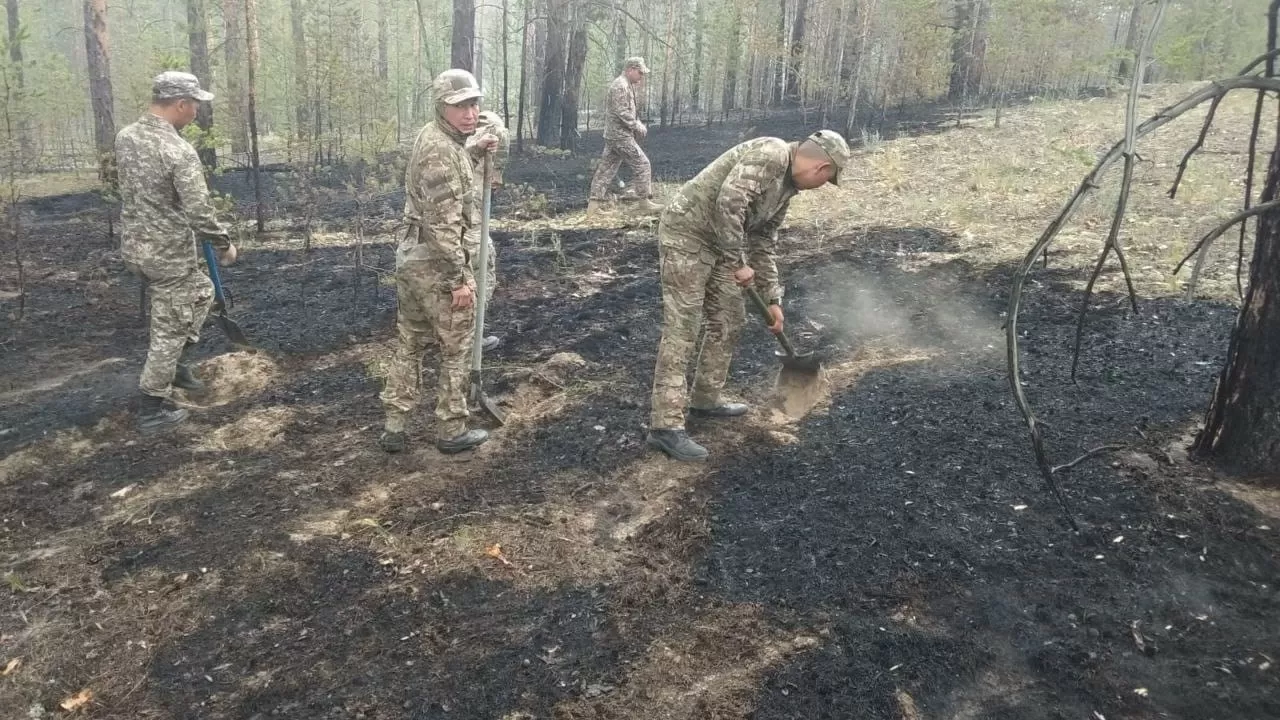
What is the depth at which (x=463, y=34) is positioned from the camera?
13859 mm

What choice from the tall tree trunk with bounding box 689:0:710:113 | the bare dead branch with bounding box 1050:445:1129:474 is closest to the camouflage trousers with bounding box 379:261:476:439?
the bare dead branch with bounding box 1050:445:1129:474

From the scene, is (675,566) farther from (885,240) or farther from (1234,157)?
(1234,157)

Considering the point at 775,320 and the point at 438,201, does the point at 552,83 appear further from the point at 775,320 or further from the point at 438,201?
the point at 775,320

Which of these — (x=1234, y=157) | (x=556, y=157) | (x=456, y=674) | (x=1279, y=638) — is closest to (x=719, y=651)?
(x=456, y=674)

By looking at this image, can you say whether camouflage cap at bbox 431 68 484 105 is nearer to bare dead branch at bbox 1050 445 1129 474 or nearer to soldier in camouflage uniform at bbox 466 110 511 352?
soldier in camouflage uniform at bbox 466 110 511 352

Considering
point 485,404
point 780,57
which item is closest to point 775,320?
point 485,404

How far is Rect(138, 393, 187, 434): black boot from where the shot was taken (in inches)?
188

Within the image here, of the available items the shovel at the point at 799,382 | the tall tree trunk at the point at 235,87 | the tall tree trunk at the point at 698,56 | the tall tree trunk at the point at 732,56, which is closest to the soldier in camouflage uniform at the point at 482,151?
the shovel at the point at 799,382

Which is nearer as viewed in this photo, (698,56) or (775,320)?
(775,320)

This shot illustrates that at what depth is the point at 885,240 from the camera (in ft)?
27.6

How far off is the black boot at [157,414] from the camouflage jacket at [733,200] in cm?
336

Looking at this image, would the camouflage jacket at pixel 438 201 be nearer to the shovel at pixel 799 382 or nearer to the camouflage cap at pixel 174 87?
the camouflage cap at pixel 174 87

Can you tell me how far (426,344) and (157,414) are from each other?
75.5 inches

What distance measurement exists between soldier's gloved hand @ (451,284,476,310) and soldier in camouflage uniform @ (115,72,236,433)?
186 cm
